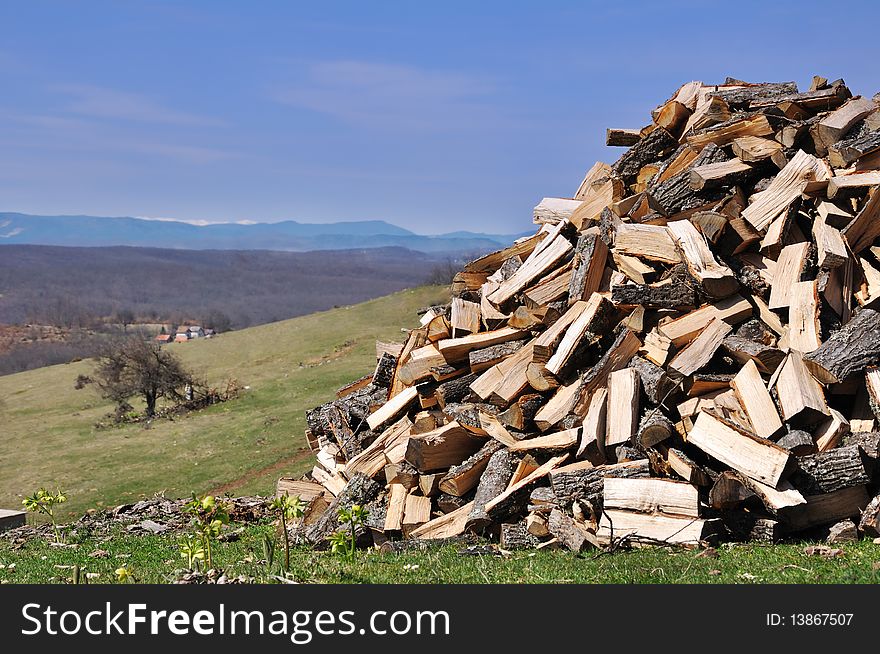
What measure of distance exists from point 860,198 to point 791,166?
0.80 metres

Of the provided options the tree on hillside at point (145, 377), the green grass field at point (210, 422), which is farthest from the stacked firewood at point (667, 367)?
the tree on hillside at point (145, 377)

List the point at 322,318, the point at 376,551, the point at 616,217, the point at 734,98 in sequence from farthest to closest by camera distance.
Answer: the point at 322,318 < the point at 734,98 < the point at 616,217 < the point at 376,551

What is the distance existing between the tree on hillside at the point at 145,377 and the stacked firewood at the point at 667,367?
18974mm

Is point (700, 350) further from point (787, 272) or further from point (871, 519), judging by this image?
point (871, 519)

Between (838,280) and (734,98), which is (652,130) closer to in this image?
(734,98)

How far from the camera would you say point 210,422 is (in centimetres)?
2480

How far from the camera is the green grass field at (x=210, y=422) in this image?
1862 cm

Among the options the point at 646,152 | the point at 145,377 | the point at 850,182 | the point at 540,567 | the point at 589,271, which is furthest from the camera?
the point at 145,377

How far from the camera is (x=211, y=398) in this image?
93.0 feet

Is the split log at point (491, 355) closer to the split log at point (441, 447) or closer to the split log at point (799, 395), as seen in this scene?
the split log at point (441, 447)

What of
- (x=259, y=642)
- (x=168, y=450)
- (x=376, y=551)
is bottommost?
(x=168, y=450)

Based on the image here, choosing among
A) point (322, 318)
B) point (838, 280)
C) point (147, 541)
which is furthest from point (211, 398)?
point (838, 280)

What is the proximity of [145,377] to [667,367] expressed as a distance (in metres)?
23.7

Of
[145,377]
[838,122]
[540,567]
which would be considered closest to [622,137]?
[838,122]
